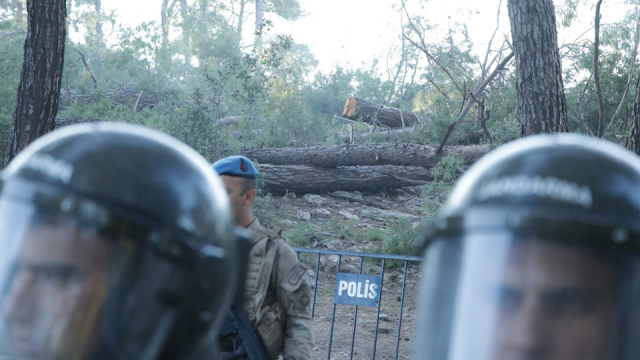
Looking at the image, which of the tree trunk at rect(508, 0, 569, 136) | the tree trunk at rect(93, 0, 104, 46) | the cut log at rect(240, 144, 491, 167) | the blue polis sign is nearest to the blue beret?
the blue polis sign

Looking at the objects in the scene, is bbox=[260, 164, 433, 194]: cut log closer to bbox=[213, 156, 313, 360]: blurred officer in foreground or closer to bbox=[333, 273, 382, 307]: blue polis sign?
bbox=[333, 273, 382, 307]: blue polis sign

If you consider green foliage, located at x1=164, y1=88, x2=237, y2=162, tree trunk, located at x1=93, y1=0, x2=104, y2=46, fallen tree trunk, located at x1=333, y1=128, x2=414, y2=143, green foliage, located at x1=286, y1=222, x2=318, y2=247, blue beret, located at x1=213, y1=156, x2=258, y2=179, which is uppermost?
tree trunk, located at x1=93, y1=0, x2=104, y2=46

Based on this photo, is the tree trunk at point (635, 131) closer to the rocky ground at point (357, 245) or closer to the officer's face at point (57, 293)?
the rocky ground at point (357, 245)

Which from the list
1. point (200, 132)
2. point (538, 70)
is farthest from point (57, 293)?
point (200, 132)

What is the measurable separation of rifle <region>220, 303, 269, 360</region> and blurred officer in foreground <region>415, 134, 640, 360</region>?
7.06 ft

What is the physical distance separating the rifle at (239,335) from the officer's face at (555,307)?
2.22m

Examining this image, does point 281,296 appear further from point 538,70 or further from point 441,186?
point 441,186

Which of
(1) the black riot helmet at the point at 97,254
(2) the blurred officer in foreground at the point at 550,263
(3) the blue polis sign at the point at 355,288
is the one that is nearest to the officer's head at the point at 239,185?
(3) the blue polis sign at the point at 355,288

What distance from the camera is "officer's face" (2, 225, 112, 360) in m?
1.06

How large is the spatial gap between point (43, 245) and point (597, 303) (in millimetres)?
872

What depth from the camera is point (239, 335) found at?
3.07 m

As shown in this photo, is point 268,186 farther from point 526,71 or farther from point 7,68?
point 526,71

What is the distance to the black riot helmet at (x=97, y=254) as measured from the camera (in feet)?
3.49

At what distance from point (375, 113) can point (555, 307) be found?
13139mm
